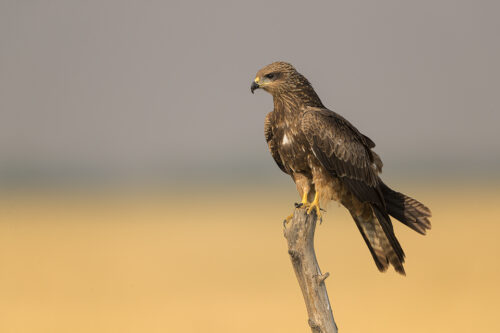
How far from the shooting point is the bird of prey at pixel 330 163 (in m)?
5.81

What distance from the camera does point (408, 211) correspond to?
19.3ft

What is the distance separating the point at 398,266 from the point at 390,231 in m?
0.41

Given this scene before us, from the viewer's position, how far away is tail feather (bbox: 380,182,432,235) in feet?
19.0

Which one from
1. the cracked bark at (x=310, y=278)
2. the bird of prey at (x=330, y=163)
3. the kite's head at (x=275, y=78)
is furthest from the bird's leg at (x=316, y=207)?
the kite's head at (x=275, y=78)

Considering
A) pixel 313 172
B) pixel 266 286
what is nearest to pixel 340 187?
pixel 313 172

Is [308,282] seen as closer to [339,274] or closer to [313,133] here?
[313,133]

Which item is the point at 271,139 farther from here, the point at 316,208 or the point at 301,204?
the point at 316,208

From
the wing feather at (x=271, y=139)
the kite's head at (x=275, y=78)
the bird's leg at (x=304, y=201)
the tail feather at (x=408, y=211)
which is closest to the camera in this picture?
the bird's leg at (x=304, y=201)

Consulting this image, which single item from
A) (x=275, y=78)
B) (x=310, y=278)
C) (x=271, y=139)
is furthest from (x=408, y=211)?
(x=275, y=78)

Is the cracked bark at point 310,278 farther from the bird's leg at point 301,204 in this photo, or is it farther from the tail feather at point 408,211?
the tail feather at point 408,211

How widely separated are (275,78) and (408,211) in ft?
6.56

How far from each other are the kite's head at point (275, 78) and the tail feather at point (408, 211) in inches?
61.4

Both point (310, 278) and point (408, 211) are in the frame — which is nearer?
point (310, 278)

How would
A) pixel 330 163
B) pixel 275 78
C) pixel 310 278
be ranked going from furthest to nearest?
pixel 275 78
pixel 330 163
pixel 310 278
